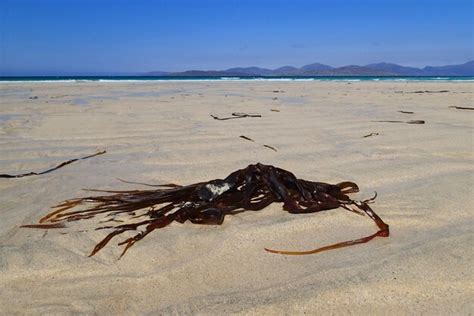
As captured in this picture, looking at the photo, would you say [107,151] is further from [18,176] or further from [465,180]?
[465,180]

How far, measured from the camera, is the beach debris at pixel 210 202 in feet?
6.73

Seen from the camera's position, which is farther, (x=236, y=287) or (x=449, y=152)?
(x=449, y=152)

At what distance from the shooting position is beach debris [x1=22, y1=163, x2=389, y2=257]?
2.05 m

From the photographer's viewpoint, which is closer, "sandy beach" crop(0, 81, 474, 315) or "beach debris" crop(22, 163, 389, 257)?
"sandy beach" crop(0, 81, 474, 315)

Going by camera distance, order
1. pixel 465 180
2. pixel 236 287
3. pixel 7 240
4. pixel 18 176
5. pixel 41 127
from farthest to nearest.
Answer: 1. pixel 41 127
2. pixel 18 176
3. pixel 465 180
4. pixel 7 240
5. pixel 236 287

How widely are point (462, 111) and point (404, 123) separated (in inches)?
79.0

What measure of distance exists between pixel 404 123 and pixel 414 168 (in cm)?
255

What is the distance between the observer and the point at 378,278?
148cm

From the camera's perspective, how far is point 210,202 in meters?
2.22

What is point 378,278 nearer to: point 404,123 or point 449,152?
point 449,152

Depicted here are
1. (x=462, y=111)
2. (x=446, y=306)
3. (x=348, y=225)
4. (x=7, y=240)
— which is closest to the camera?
(x=446, y=306)

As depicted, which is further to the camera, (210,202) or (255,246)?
(210,202)

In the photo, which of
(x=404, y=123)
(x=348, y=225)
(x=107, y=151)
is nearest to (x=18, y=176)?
(x=107, y=151)

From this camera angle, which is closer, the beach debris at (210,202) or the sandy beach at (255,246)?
the sandy beach at (255,246)
